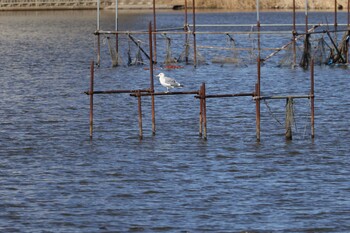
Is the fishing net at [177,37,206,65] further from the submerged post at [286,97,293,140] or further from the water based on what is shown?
the submerged post at [286,97,293,140]

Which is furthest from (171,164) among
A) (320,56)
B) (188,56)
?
(188,56)

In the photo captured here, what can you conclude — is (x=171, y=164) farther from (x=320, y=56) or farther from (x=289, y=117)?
Answer: (x=320, y=56)

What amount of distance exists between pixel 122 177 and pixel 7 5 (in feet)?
444

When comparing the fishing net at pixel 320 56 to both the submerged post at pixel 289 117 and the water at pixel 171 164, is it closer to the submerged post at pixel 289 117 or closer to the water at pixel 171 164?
the water at pixel 171 164

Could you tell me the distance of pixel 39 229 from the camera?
22359mm

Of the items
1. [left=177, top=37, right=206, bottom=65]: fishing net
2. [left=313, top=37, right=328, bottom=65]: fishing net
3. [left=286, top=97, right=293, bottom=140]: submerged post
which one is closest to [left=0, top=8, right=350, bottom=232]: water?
[left=286, top=97, right=293, bottom=140]: submerged post

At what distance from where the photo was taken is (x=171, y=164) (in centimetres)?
2888

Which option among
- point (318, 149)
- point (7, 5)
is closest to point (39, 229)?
point (318, 149)

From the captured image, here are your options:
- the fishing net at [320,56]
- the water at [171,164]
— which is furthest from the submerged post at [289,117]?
the fishing net at [320,56]

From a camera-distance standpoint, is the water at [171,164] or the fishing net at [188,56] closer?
the water at [171,164]

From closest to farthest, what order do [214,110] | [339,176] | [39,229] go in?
1. [39,229]
2. [339,176]
3. [214,110]

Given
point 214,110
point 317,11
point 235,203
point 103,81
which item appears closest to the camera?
point 235,203

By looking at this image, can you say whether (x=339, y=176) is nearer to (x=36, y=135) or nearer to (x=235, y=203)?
(x=235, y=203)

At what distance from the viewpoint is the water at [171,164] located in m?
23.2
